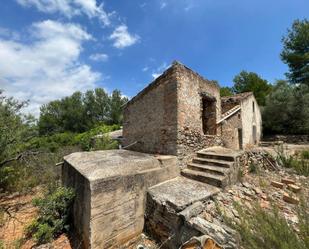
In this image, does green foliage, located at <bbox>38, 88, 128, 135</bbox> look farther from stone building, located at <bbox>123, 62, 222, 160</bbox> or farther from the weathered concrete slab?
the weathered concrete slab

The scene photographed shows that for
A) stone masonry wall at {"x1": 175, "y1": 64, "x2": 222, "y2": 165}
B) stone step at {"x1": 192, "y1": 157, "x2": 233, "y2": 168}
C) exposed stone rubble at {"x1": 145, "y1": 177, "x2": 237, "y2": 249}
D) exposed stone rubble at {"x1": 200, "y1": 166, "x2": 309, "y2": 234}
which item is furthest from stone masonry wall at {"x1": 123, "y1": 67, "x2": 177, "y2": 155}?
exposed stone rubble at {"x1": 200, "y1": 166, "x2": 309, "y2": 234}

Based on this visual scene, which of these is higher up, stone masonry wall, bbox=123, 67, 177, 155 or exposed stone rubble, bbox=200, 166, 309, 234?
stone masonry wall, bbox=123, 67, 177, 155

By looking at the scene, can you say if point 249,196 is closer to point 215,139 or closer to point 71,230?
point 215,139

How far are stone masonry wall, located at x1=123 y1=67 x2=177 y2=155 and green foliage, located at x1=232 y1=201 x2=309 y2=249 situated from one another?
3.66 m

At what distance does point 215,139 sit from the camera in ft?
22.4

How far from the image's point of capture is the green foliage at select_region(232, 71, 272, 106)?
21.9 meters

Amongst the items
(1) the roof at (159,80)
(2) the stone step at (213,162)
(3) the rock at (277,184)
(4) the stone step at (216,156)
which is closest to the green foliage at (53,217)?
(2) the stone step at (213,162)

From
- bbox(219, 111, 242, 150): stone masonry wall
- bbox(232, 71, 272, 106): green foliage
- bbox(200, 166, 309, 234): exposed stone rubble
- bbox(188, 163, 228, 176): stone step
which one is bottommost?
bbox(200, 166, 309, 234): exposed stone rubble

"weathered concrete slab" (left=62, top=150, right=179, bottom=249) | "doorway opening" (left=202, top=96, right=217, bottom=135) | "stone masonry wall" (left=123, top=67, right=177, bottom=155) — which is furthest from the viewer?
"doorway opening" (left=202, top=96, right=217, bottom=135)

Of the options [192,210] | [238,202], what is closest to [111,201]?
[192,210]

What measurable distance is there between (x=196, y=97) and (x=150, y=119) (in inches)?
74.5

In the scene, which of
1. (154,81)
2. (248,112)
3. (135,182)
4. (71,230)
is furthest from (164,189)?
(248,112)

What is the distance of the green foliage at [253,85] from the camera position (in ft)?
71.8

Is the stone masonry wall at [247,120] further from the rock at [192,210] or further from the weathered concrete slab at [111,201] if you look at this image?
the weathered concrete slab at [111,201]
